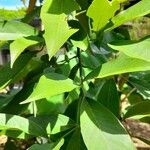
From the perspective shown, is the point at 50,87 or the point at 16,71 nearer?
the point at 50,87

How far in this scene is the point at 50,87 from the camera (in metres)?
0.63

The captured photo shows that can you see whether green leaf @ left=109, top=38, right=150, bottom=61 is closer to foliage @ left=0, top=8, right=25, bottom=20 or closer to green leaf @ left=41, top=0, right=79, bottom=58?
green leaf @ left=41, top=0, right=79, bottom=58

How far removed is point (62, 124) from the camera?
756 millimetres

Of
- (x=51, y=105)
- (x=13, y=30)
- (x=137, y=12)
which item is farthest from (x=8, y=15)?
(x=137, y=12)

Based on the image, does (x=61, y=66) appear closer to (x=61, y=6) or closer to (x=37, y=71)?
(x=37, y=71)

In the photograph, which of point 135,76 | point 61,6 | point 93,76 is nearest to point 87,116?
point 93,76

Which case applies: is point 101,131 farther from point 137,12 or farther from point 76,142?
point 137,12

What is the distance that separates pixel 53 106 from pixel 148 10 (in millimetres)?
350

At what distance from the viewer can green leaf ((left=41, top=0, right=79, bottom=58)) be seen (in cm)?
57

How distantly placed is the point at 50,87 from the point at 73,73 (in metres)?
0.25

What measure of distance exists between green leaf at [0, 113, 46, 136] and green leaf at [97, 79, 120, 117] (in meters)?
0.16

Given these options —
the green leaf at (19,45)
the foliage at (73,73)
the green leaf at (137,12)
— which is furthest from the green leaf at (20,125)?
the green leaf at (137,12)

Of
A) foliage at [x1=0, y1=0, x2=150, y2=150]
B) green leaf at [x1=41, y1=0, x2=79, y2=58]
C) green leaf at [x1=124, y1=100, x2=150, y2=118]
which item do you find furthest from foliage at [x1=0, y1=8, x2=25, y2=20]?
green leaf at [x1=124, y1=100, x2=150, y2=118]

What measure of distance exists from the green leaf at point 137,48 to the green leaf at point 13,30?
0.54 ft
